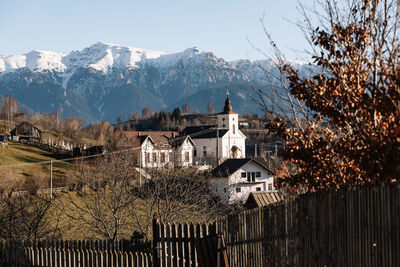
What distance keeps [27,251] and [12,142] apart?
6498cm

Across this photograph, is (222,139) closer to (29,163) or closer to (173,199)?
(29,163)

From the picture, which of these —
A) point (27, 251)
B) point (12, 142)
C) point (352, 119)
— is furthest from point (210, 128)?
point (352, 119)

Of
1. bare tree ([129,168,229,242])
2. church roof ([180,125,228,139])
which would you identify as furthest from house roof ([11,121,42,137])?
bare tree ([129,168,229,242])

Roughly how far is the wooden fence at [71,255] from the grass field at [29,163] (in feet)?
83.6

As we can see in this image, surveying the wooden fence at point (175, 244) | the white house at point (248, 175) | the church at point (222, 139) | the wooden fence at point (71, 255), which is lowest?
the wooden fence at point (71, 255)

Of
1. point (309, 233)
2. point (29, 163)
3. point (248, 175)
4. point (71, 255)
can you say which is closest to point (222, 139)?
point (248, 175)

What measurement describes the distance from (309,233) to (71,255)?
8.11 meters

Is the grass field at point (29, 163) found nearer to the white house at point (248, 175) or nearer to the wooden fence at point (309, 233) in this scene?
the white house at point (248, 175)

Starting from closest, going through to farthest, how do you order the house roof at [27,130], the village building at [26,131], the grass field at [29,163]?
the grass field at [29,163] → the village building at [26,131] → the house roof at [27,130]

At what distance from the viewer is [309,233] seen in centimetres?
770

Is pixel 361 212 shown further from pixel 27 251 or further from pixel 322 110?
pixel 27 251

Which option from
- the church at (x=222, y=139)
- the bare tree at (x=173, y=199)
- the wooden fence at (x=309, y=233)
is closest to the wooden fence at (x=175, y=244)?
the wooden fence at (x=309, y=233)

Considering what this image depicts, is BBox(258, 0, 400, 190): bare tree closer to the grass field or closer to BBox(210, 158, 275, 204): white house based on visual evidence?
the grass field

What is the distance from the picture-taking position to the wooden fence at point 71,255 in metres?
13.1
